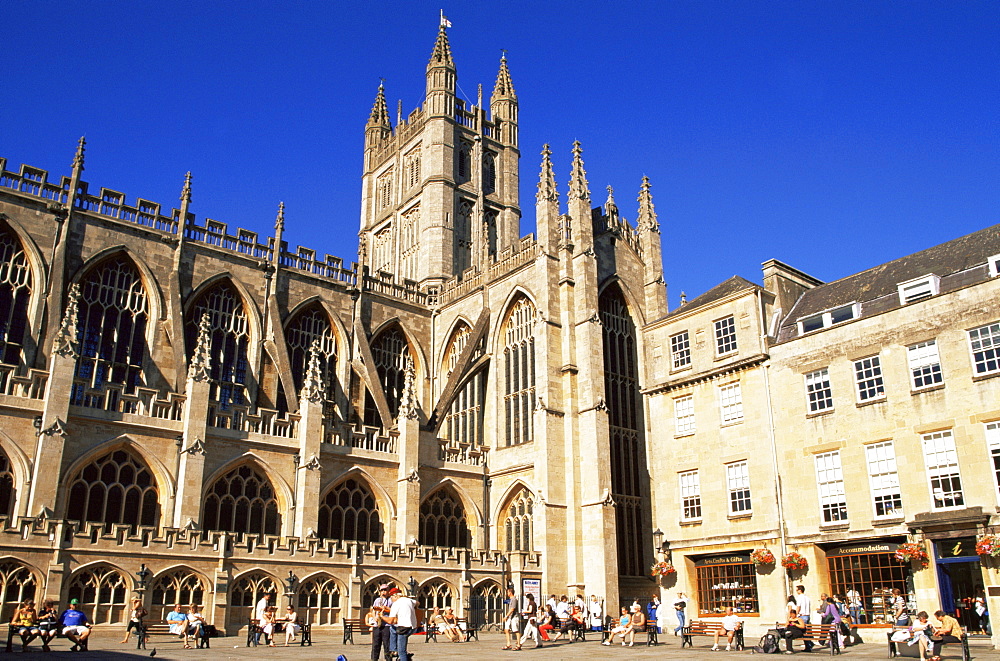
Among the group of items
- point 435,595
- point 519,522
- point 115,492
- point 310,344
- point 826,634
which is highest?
point 310,344

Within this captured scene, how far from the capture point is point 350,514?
3139cm

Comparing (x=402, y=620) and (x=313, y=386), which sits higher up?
(x=313, y=386)

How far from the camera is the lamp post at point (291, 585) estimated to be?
83.3 ft

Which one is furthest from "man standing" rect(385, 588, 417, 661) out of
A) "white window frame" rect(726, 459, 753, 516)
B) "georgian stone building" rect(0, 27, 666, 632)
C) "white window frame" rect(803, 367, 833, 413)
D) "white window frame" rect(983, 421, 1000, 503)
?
"white window frame" rect(803, 367, 833, 413)

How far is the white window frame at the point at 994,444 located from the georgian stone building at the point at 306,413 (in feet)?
42.0

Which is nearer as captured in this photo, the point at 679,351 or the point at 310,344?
the point at 679,351

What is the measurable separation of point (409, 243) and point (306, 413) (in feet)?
75.4

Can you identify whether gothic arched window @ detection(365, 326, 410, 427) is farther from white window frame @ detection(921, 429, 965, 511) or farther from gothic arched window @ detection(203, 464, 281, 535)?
white window frame @ detection(921, 429, 965, 511)

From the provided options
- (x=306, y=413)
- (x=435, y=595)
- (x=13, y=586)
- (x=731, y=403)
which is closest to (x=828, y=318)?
(x=731, y=403)

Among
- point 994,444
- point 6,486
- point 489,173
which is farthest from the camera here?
point 489,173

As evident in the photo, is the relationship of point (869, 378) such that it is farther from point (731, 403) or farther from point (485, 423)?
point (485, 423)

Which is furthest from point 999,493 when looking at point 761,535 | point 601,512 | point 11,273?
point 11,273

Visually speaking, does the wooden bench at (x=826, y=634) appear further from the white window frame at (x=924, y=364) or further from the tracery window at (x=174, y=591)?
the tracery window at (x=174, y=591)

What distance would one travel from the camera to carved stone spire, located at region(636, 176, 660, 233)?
4062 cm
